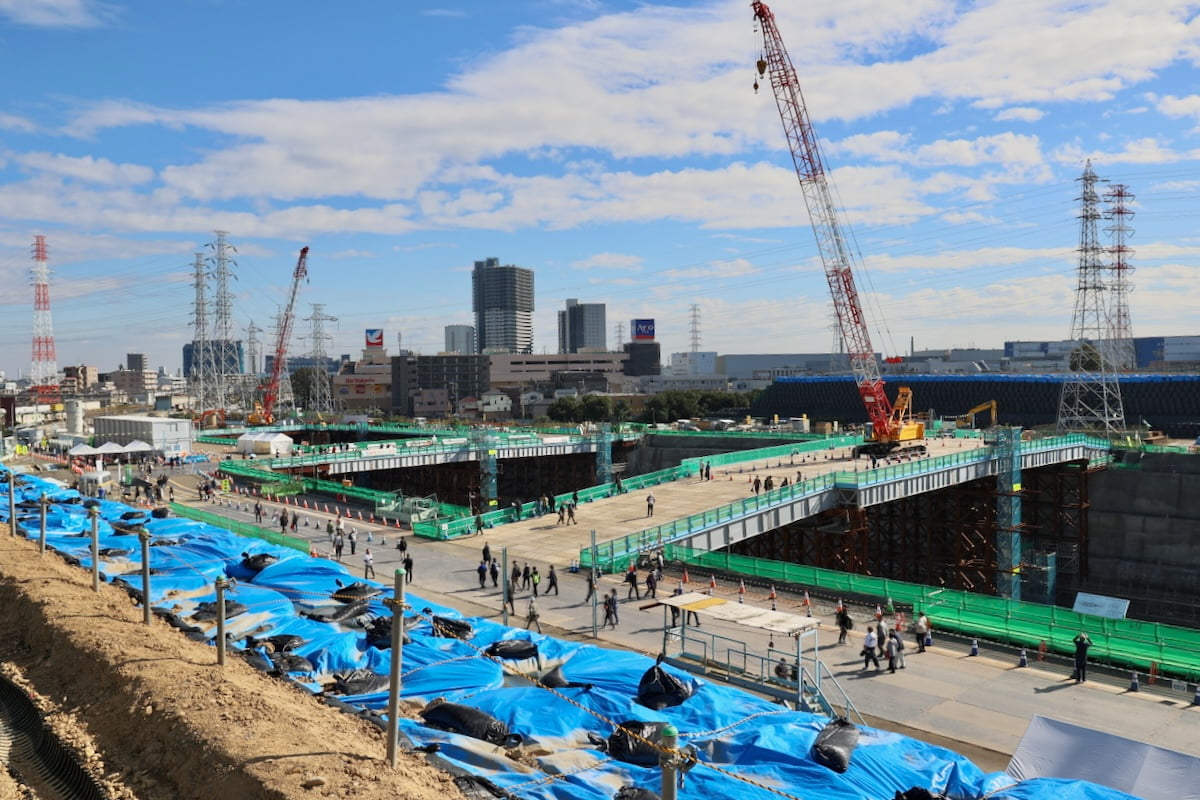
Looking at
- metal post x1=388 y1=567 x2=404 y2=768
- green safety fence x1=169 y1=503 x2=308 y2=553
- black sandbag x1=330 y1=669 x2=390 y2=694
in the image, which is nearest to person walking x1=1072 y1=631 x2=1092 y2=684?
black sandbag x1=330 y1=669 x2=390 y2=694

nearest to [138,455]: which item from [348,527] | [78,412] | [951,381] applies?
[78,412]

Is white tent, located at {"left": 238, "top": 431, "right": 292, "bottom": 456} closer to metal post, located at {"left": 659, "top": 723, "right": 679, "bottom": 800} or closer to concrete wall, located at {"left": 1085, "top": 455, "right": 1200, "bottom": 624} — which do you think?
concrete wall, located at {"left": 1085, "top": 455, "right": 1200, "bottom": 624}

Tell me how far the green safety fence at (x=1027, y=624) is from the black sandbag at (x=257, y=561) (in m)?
16.5

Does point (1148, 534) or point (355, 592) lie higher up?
point (355, 592)

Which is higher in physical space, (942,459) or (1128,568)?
(942,459)

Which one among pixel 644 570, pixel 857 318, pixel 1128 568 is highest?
pixel 857 318

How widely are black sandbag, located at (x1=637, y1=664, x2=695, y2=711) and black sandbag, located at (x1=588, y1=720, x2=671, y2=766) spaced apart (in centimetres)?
120

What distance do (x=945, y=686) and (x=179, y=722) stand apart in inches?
645

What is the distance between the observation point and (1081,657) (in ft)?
68.0

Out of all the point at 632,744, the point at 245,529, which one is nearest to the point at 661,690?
the point at 632,744

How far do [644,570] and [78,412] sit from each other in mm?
95838

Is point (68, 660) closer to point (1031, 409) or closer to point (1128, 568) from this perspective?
point (1128, 568)

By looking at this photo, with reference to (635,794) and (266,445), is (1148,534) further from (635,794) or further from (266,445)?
(266,445)

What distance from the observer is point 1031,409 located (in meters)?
123
